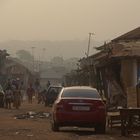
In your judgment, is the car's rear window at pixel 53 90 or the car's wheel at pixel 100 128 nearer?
the car's wheel at pixel 100 128

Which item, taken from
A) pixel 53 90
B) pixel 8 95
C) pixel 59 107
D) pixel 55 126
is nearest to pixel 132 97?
pixel 55 126

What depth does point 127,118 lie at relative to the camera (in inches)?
699

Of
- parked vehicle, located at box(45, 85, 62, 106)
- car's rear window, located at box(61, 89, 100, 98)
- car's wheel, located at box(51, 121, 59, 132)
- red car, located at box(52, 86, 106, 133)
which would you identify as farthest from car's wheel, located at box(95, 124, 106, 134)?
parked vehicle, located at box(45, 85, 62, 106)

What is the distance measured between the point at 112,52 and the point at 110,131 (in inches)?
436

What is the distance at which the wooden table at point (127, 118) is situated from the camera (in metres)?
17.6

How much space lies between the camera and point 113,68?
32.2 m

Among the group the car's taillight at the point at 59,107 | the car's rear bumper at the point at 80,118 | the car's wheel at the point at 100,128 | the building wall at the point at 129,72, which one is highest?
the building wall at the point at 129,72

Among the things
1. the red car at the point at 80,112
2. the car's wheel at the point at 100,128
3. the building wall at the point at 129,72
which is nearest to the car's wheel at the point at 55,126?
the red car at the point at 80,112

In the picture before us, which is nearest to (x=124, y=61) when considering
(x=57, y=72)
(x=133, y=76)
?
(x=133, y=76)

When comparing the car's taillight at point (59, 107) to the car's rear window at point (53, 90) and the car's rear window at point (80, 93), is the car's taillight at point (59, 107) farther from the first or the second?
the car's rear window at point (53, 90)

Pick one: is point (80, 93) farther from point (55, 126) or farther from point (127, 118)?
point (127, 118)

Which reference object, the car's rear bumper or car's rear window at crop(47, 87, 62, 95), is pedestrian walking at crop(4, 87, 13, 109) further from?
the car's rear bumper

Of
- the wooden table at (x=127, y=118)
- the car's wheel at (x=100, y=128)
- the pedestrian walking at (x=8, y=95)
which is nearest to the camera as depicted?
the wooden table at (x=127, y=118)

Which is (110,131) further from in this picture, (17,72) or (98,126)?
(17,72)
